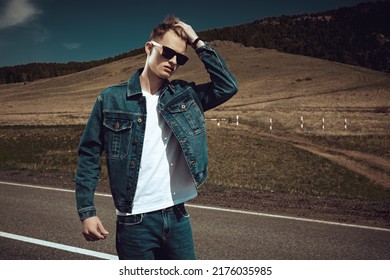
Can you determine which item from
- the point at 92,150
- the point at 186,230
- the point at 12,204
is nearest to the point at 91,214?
the point at 92,150

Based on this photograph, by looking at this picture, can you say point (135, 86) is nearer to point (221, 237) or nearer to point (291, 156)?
point (221, 237)

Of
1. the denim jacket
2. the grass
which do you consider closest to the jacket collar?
the denim jacket

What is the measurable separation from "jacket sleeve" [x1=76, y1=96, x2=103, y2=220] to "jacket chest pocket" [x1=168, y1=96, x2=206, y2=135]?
1.50 ft

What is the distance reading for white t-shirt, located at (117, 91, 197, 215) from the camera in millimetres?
2328

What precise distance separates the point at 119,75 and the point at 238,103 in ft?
176

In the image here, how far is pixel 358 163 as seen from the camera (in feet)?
52.6

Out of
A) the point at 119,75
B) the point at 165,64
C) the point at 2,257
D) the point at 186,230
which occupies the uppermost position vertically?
the point at 119,75

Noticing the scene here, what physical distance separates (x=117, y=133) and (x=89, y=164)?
25cm

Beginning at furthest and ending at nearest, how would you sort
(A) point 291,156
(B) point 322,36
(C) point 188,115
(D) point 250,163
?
(B) point 322,36, (A) point 291,156, (D) point 250,163, (C) point 188,115

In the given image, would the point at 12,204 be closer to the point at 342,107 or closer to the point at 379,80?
the point at 342,107

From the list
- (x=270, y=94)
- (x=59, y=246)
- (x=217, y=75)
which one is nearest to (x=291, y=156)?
(x=59, y=246)

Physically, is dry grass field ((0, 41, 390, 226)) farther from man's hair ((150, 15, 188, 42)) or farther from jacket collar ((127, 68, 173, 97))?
man's hair ((150, 15, 188, 42))

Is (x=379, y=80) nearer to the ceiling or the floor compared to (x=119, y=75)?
nearer to the floor

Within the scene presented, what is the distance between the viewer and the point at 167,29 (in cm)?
238
